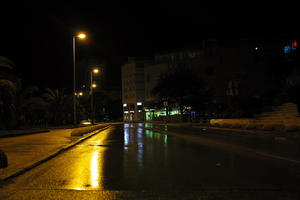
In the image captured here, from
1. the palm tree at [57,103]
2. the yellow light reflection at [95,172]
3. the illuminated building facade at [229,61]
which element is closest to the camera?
the yellow light reflection at [95,172]

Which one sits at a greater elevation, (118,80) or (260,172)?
(118,80)

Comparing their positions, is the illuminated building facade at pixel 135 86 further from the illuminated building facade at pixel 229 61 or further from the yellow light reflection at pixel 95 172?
the yellow light reflection at pixel 95 172

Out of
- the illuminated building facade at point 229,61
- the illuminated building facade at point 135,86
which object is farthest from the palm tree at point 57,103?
the illuminated building facade at point 135,86

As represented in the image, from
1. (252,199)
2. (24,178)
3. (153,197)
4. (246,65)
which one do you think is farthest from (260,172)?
(246,65)

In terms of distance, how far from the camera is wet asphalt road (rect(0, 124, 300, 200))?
733cm

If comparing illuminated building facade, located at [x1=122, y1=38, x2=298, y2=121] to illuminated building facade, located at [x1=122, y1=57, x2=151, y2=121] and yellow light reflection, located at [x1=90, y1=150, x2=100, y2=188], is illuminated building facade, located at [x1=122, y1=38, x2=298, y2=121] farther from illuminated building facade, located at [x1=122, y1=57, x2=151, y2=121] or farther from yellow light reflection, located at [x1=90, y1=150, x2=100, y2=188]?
yellow light reflection, located at [x1=90, y1=150, x2=100, y2=188]

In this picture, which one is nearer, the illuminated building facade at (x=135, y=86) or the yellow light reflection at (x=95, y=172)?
the yellow light reflection at (x=95, y=172)

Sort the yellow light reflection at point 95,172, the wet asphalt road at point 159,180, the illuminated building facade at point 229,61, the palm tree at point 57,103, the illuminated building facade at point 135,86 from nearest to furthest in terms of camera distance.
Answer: the wet asphalt road at point 159,180
the yellow light reflection at point 95,172
the palm tree at point 57,103
the illuminated building facade at point 229,61
the illuminated building facade at point 135,86

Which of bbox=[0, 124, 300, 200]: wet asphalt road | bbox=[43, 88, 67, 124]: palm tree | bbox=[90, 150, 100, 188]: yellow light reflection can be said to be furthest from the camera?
bbox=[43, 88, 67, 124]: palm tree

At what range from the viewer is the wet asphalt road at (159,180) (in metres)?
7.33

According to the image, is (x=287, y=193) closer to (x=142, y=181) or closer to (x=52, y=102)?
(x=142, y=181)

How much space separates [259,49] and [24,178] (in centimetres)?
8885

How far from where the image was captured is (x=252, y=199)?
270 inches

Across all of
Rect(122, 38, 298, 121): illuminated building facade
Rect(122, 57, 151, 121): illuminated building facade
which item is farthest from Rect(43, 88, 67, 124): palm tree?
Rect(122, 57, 151, 121): illuminated building facade
